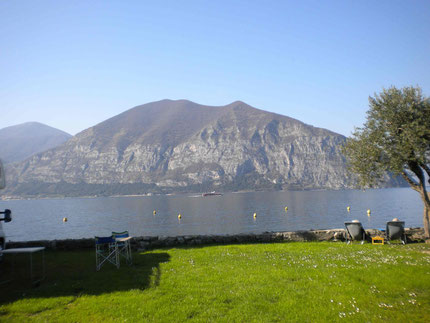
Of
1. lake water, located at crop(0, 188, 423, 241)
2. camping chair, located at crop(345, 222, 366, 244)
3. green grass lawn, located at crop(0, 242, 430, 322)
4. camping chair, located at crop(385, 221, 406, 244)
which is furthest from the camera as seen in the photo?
lake water, located at crop(0, 188, 423, 241)

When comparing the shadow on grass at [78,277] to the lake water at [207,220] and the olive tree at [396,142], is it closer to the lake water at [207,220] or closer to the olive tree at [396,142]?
the olive tree at [396,142]

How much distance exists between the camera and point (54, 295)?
25.7ft

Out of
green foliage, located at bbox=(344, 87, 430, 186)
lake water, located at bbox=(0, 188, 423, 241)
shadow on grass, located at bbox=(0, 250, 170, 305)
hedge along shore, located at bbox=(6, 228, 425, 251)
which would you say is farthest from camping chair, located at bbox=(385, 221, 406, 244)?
lake water, located at bbox=(0, 188, 423, 241)

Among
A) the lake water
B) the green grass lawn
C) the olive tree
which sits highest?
the olive tree

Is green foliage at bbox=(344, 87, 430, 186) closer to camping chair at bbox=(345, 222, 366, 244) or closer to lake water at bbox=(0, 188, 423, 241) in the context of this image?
Result: camping chair at bbox=(345, 222, 366, 244)

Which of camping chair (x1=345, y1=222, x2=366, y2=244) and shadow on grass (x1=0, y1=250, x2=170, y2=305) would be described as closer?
shadow on grass (x1=0, y1=250, x2=170, y2=305)

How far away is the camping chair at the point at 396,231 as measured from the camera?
51.4 ft

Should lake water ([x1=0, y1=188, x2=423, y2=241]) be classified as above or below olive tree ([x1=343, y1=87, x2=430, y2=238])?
below

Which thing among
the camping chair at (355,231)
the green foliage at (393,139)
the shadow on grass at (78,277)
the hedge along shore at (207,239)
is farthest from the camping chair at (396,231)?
the shadow on grass at (78,277)

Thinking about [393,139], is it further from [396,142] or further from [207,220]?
[207,220]

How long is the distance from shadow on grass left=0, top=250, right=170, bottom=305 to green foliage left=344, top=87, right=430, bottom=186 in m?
13.4

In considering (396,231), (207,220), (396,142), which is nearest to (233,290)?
(396,231)

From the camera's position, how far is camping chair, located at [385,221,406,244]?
15.7 m

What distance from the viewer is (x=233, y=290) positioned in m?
7.87
